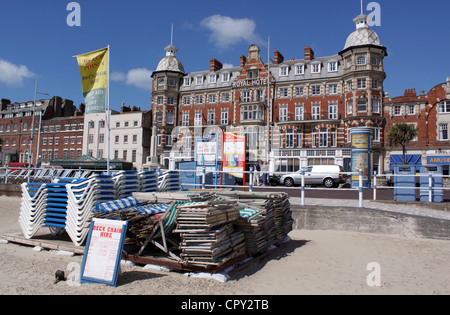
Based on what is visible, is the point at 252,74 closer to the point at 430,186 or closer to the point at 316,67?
the point at 316,67

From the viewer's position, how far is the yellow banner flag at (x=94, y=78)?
11742 millimetres

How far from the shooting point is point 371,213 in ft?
32.3

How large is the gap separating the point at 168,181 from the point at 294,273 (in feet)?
22.6

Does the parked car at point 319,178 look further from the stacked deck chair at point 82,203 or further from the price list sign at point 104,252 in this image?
the price list sign at point 104,252

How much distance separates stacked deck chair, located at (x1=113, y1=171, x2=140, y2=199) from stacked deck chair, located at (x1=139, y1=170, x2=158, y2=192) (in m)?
0.47

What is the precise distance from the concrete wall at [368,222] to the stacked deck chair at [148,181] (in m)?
4.63

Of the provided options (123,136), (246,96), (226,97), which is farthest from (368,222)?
(123,136)

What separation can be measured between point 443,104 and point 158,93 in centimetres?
3706

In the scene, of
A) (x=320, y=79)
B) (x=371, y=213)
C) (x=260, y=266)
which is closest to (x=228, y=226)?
(x=260, y=266)

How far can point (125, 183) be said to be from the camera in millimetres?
9422

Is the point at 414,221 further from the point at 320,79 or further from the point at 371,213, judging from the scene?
the point at 320,79

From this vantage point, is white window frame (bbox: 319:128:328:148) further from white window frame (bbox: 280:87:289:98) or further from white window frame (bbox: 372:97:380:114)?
white window frame (bbox: 280:87:289:98)

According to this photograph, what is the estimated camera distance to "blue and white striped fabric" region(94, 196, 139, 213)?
22.4ft

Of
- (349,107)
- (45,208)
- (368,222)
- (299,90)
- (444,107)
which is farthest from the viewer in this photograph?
(299,90)
